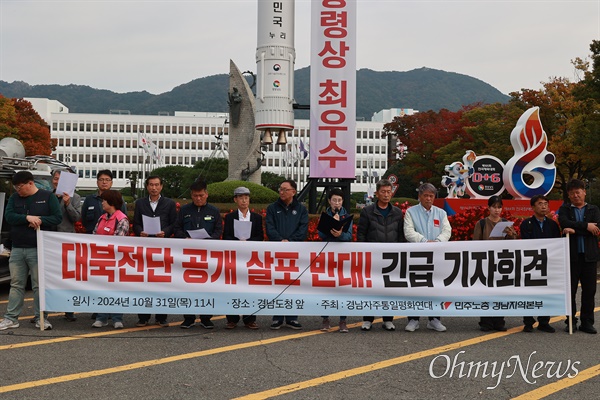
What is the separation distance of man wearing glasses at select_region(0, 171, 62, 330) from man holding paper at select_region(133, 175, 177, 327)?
3.24 ft

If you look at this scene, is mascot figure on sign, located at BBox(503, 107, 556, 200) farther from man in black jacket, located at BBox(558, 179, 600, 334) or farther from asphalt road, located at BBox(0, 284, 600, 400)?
asphalt road, located at BBox(0, 284, 600, 400)

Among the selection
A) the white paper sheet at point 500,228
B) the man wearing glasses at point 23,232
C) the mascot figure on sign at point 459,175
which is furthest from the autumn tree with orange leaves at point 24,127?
the white paper sheet at point 500,228

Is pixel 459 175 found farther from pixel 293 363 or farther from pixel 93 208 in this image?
pixel 293 363

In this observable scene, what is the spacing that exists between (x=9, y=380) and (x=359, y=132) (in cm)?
11023

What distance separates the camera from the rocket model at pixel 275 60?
75.7ft

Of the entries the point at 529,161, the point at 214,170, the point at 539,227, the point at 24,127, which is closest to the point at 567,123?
the point at 529,161

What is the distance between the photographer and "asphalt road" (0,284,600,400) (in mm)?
5242

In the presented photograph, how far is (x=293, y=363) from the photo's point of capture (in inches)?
241

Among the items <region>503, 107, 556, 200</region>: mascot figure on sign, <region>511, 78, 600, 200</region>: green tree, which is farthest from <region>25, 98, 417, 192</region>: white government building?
<region>503, 107, 556, 200</region>: mascot figure on sign

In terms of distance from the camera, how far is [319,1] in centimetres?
1898

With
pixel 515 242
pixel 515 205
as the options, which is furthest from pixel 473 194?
pixel 515 242

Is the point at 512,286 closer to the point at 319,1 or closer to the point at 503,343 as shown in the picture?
the point at 503,343

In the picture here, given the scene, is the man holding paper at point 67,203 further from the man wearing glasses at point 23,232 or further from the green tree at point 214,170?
the green tree at point 214,170

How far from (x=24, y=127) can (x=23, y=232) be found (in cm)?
5027
